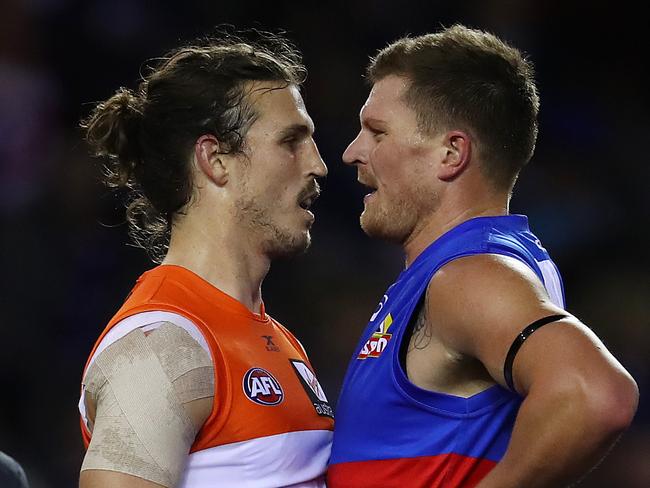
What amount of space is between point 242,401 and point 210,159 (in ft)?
2.66

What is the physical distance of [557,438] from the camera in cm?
236

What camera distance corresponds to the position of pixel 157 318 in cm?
287

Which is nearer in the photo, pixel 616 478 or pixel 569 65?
pixel 616 478

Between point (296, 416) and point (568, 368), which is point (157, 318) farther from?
point (568, 368)

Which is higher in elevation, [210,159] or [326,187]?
[210,159]

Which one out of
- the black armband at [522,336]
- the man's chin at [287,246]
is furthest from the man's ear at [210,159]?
the black armband at [522,336]

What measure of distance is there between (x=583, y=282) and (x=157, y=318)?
5.20m

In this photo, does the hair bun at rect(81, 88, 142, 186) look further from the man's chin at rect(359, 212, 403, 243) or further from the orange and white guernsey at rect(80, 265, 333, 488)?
the man's chin at rect(359, 212, 403, 243)

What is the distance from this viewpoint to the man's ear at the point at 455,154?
306 cm

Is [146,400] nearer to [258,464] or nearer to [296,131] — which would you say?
[258,464]

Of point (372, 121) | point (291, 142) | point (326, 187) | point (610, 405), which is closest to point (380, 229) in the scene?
point (372, 121)

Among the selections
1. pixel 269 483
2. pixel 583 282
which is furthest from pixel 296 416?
pixel 583 282

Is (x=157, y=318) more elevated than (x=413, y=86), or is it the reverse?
(x=413, y=86)

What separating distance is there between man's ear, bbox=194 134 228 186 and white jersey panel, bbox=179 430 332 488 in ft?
2.73
